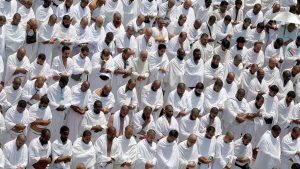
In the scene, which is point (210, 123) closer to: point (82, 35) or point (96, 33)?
point (96, 33)

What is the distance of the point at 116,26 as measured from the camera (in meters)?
24.3

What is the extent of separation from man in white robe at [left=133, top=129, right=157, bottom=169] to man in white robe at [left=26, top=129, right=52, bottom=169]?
203 centimetres

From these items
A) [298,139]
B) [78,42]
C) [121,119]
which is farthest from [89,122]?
[298,139]

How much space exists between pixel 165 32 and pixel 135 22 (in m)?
0.88

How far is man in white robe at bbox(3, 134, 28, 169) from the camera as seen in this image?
1923 centimetres

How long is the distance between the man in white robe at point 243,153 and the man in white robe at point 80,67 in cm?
416

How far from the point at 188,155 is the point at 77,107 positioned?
113 inches

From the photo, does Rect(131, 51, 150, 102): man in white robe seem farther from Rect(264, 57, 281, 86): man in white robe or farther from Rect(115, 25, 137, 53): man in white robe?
Rect(264, 57, 281, 86): man in white robe

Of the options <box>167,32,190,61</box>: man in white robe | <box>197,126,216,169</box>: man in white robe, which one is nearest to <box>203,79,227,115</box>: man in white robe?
<box>197,126,216,169</box>: man in white robe

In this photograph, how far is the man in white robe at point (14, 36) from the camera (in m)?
22.8

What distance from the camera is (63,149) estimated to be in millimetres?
19766

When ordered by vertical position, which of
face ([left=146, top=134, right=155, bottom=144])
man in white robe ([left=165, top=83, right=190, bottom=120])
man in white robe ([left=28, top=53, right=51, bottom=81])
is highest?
man in white robe ([left=28, top=53, right=51, bottom=81])

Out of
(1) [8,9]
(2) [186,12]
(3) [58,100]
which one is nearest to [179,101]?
(3) [58,100]

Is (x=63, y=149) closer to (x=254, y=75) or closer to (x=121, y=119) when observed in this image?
(x=121, y=119)
